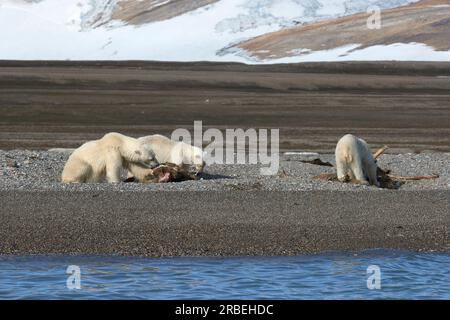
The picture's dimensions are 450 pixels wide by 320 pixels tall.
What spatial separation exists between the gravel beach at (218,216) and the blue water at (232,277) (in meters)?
0.39

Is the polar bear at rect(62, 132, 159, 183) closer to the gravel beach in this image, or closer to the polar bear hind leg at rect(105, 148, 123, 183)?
the polar bear hind leg at rect(105, 148, 123, 183)

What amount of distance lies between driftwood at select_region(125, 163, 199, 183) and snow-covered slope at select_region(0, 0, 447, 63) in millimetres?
73688

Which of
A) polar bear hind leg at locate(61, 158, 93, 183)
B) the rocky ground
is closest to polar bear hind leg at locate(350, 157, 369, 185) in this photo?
the rocky ground

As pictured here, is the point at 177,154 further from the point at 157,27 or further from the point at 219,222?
the point at 157,27

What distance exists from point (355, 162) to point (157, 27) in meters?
99.8

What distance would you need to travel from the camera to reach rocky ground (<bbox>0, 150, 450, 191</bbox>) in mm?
16891

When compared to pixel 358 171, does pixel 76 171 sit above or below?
above

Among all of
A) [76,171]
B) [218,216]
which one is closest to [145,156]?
[76,171]

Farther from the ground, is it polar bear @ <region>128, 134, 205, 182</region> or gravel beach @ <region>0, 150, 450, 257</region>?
polar bear @ <region>128, 134, 205, 182</region>

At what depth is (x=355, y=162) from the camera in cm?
1728

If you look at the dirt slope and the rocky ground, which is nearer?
the rocky ground

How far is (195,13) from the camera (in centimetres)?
11681

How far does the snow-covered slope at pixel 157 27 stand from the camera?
342 feet

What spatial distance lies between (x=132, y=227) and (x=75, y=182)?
152 inches
